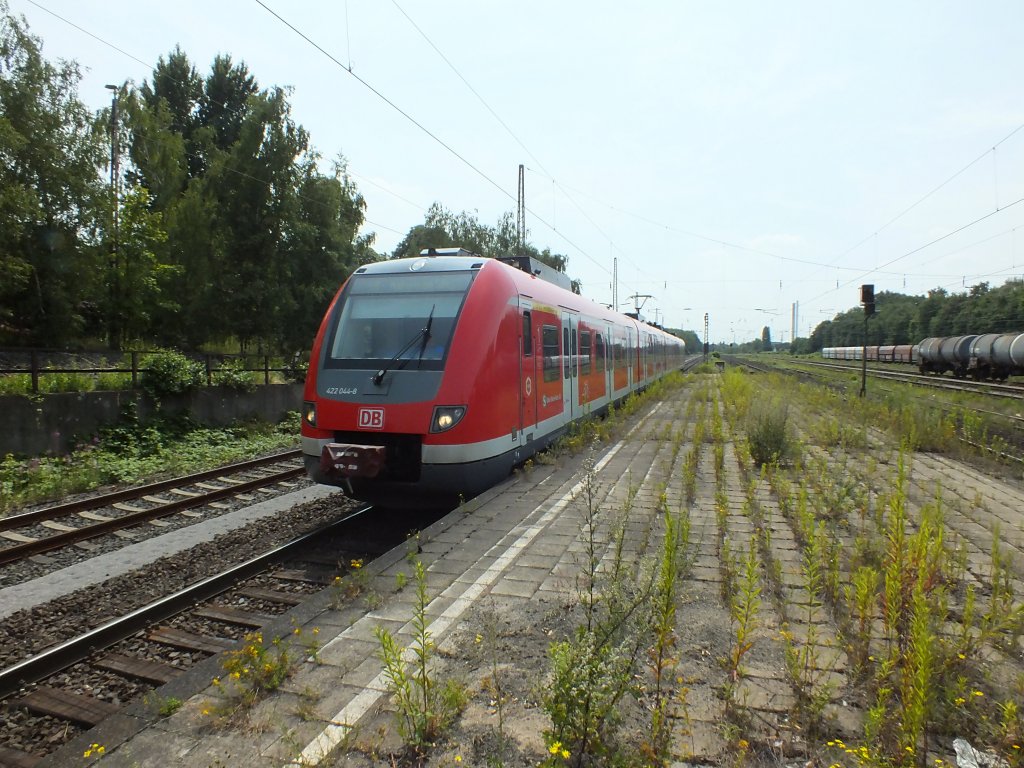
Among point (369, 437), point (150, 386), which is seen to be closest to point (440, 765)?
point (369, 437)

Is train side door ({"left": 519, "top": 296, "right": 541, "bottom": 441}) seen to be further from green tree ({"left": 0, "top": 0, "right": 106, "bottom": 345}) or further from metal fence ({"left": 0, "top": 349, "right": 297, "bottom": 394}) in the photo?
green tree ({"left": 0, "top": 0, "right": 106, "bottom": 345})

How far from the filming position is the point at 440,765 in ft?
7.55

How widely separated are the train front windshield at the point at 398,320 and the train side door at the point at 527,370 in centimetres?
111

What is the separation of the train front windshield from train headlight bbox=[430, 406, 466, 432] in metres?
0.45

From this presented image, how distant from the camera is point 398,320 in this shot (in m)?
6.50

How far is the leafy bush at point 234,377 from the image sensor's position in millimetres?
15156

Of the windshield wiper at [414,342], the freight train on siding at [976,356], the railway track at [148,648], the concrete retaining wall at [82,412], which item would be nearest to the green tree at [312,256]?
the concrete retaining wall at [82,412]

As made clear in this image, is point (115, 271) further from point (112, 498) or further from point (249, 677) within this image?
point (249, 677)

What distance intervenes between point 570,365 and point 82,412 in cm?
953

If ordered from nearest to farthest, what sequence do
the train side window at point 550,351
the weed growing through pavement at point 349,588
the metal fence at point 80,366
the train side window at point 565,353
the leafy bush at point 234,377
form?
the weed growing through pavement at point 349,588
the train side window at point 550,351
the train side window at point 565,353
the metal fence at point 80,366
the leafy bush at point 234,377

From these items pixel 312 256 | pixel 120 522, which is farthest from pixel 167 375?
pixel 312 256

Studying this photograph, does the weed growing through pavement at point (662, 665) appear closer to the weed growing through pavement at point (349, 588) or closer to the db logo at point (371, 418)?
the weed growing through pavement at point (349, 588)

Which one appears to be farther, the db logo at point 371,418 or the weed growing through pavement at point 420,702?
the db logo at point 371,418

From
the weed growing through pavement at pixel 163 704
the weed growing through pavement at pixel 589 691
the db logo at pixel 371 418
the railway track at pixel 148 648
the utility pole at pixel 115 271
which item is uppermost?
the utility pole at pixel 115 271
